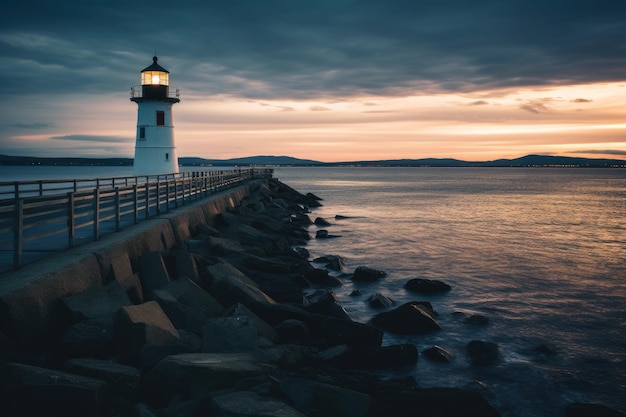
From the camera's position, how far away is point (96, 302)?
640cm

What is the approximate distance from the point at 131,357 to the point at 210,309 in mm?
2170

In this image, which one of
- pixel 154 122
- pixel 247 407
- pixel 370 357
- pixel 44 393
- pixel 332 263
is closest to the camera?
pixel 44 393

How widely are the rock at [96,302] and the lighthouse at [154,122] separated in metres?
25.9

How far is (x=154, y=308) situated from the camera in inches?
245

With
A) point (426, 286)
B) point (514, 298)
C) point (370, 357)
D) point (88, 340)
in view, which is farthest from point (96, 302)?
point (514, 298)

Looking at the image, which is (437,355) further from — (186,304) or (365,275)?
(365,275)

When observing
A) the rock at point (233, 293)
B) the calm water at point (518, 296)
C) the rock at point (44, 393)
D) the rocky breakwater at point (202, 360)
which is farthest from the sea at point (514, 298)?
the rock at point (44, 393)

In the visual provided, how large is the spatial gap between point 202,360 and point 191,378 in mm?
226

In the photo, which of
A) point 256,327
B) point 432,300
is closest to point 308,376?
point 256,327

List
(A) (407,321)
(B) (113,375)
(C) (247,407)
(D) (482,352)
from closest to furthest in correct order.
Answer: (C) (247,407)
(B) (113,375)
(D) (482,352)
(A) (407,321)

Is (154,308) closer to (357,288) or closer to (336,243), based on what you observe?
(357,288)

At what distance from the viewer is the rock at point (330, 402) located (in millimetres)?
5246

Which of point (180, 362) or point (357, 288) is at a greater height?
point (180, 362)

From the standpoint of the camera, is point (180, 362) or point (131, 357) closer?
point (180, 362)
